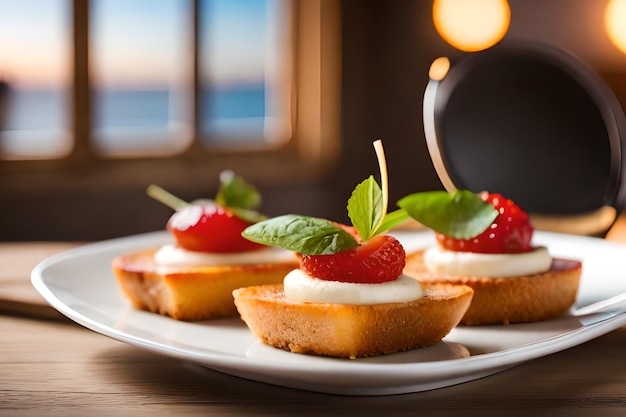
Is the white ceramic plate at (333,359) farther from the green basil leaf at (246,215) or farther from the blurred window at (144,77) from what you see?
the blurred window at (144,77)

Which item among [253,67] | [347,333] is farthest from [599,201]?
[253,67]

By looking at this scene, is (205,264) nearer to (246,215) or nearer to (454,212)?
(246,215)

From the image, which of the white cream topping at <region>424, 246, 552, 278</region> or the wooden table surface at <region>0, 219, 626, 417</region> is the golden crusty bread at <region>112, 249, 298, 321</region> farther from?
the white cream topping at <region>424, 246, 552, 278</region>

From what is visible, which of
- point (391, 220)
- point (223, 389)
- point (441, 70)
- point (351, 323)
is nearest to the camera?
point (223, 389)

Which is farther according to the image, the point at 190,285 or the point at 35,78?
the point at 35,78

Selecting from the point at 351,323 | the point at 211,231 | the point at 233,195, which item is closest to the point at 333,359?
the point at 351,323

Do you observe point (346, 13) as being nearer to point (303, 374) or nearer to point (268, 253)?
point (268, 253)
